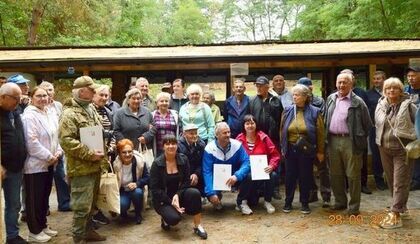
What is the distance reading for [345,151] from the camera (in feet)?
17.3

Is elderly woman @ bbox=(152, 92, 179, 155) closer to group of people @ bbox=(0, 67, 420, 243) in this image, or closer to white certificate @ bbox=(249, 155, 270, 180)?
group of people @ bbox=(0, 67, 420, 243)

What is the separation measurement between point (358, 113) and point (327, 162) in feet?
3.23

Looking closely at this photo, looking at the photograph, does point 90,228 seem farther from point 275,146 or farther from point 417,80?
point 417,80

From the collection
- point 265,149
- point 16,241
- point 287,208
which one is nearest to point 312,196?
point 287,208

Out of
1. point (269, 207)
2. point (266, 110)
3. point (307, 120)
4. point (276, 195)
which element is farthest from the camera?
point (276, 195)

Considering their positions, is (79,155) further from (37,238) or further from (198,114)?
(198,114)

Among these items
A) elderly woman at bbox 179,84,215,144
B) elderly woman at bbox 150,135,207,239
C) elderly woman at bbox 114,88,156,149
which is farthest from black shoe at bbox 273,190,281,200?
elderly woman at bbox 114,88,156,149

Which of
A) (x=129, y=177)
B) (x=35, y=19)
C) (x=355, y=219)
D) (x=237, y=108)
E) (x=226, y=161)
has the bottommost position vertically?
(x=355, y=219)

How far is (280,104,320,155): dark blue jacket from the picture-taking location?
539 cm

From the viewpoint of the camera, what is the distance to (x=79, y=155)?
4117mm

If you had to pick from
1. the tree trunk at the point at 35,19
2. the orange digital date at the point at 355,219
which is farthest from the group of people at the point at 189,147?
the tree trunk at the point at 35,19

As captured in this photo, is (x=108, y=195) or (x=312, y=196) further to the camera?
(x=312, y=196)

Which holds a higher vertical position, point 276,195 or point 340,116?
point 340,116

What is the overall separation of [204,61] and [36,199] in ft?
14.9
